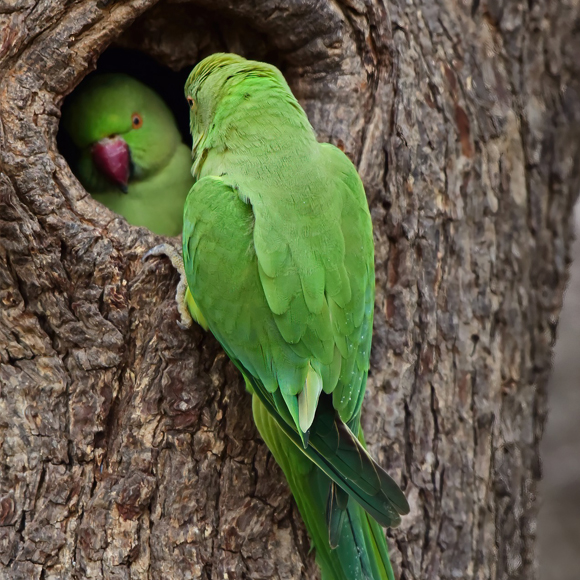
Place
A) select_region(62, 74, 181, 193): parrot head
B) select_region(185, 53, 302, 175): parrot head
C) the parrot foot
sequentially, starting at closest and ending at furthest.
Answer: the parrot foot
select_region(185, 53, 302, 175): parrot head
select_region(62, 74, 181, 193): parrot head

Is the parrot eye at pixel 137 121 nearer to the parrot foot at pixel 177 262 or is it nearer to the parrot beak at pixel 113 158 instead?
the parrot beak at pixel 113 158

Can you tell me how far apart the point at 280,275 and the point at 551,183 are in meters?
1.35

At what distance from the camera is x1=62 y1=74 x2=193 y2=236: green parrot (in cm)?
299

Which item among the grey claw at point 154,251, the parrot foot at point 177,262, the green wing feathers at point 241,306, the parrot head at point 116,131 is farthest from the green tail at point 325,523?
the parrot head at point 116,131

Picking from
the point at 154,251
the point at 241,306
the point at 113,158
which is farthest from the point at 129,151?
the point at 241,306

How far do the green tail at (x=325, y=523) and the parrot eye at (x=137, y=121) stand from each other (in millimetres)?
1478

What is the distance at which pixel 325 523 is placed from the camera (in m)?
2.05

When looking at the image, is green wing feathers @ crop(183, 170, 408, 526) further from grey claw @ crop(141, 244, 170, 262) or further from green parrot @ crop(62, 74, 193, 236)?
green parrot @ crop(62, 74, 193, 236)

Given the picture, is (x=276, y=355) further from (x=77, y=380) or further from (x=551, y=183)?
(x=551, y=183)

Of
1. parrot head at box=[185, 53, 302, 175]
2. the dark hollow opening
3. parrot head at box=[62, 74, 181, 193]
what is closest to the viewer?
parrot head at box=[185, 53, 302, 175]

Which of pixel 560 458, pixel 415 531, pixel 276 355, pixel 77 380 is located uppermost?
pixel 276 355

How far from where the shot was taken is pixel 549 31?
282 centimetres

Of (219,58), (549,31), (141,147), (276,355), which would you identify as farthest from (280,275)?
(549,31)

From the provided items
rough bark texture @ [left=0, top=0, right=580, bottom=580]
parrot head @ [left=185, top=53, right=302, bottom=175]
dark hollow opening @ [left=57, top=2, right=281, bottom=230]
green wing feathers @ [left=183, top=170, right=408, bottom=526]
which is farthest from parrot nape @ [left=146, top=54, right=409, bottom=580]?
dark hollow opening @ [left=57, top=2, right=281, bottom=230]
